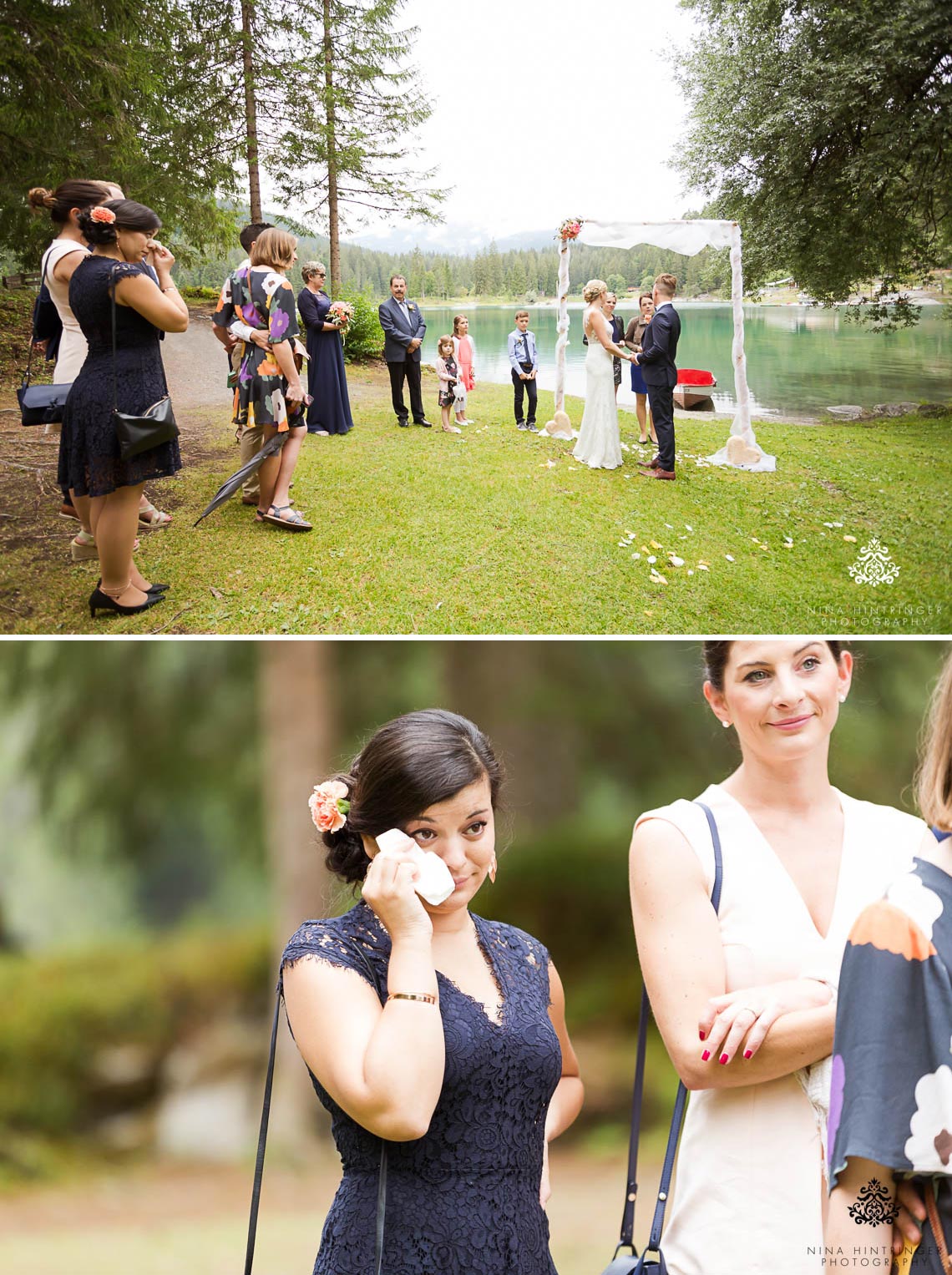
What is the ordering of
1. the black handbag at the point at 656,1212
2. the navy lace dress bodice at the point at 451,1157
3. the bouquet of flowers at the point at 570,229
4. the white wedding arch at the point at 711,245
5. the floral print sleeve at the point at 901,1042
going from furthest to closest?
the bouquet of flowers at the point at 570,229
the white wedding arch at the point at 711,245
the black handbag at the point at 656,1212
the navy lace dress bodice at the point at 451,1157
the floral print sleeve at the point at 901,1042

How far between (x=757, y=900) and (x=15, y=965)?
3.43m

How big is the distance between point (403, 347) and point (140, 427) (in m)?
2.04

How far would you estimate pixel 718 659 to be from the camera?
5.73 feet

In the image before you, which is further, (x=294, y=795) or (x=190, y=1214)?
(x=190, y=1214)

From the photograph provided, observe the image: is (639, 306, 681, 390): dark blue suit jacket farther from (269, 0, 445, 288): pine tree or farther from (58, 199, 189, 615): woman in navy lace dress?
(58, 199, 189, 615): woman in navy lace dress

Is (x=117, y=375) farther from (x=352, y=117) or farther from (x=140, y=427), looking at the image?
(x=352, y=117)

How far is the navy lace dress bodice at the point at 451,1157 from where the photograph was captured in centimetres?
138

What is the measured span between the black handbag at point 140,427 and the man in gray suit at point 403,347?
5.69 feet

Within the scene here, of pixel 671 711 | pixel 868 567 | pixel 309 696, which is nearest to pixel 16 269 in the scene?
pixel 309 696

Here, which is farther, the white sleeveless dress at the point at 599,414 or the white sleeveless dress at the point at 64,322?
the white sleeveless dress at the point at 599,414

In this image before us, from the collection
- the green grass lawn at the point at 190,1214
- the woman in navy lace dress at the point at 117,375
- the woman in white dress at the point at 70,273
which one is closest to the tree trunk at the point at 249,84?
the woman in white dress at the point at 70,273

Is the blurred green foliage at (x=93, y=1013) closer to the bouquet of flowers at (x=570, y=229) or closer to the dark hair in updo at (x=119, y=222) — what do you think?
the dark hair in updo at (x=119, y=222)

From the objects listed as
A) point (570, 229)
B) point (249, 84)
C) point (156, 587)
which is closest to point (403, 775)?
point (156, 587)

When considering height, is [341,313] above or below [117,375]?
above
